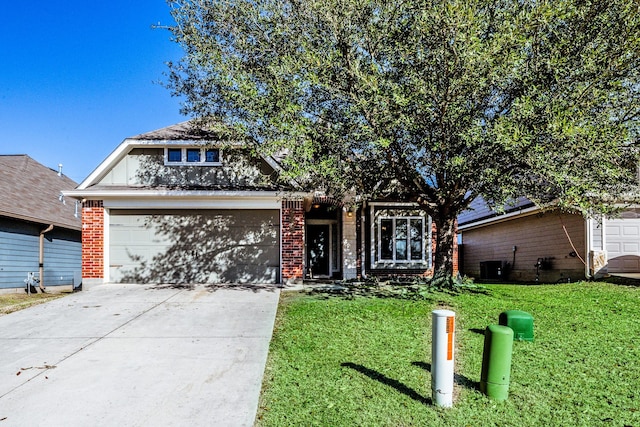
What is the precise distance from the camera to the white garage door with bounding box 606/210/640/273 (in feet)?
43.2

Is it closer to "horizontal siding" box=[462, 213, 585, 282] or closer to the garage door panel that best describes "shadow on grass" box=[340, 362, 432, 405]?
"horizontal siding" box=[462, 213, 585, 282]

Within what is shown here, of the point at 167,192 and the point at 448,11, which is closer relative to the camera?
the point at 448,11

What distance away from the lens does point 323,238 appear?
1582 cm

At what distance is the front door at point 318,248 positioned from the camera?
1578 cm

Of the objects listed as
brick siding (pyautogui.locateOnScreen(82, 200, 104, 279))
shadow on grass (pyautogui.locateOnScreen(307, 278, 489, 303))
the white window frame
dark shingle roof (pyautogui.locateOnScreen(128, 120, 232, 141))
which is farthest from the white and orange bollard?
brick siding (pyautogui.locateOnScreen(82, 200, 104, 279))

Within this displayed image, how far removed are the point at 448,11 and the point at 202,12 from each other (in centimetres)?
563

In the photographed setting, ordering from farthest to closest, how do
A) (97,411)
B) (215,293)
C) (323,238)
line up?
(323,238) → (215,293) → (97,411)

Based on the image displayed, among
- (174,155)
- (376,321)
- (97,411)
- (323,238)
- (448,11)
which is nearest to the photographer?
(97,411)

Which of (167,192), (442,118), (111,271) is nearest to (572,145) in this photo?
(442,118)

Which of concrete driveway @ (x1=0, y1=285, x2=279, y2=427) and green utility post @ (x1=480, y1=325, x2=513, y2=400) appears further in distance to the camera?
green utility post @ (x1=480, y1=325, x2=513, y2=400)

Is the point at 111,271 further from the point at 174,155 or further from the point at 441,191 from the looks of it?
the point at 441,191

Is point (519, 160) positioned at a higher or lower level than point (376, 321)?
higher

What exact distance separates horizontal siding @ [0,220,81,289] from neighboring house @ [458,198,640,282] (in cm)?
1423

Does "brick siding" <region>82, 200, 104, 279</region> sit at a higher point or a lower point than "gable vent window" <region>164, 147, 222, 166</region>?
lower
